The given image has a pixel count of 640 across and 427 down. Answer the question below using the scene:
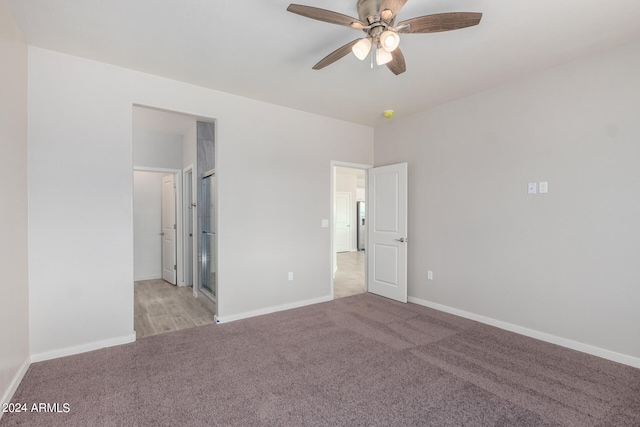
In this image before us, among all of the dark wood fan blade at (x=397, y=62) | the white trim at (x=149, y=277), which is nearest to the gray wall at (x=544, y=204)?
the dark wood fan blade at (x=397, y=62)

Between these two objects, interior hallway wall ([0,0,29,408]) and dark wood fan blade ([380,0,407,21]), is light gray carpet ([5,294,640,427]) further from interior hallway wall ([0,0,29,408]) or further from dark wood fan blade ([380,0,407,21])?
dark wood fan blade ([380,0,407,21])

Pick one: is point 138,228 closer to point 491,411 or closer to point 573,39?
point 491,411

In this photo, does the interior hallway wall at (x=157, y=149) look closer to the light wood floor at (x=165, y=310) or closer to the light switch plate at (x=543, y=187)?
the light wood floor at (x=165, y=310)

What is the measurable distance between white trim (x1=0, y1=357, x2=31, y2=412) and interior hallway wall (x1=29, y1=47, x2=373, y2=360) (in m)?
0.15

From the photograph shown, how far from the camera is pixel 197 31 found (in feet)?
7.57

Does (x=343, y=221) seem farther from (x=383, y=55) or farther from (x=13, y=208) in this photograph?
(x=13, y=208)

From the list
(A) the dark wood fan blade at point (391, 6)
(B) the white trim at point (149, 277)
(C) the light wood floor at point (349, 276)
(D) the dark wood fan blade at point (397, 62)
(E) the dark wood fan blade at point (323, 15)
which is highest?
(A) the dark wood fan blade at point (391, 6)

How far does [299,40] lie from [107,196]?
7.51 feet

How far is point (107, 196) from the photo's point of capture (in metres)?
2.84

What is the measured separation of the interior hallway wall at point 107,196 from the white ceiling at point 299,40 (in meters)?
0.26

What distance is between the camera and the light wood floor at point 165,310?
3.40 meters

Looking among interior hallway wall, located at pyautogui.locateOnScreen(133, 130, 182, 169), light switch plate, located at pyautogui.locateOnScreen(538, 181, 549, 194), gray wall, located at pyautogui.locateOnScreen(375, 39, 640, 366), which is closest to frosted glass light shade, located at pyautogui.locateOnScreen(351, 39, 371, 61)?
gray wall, located at pyautogui.locateOnScreen(375, 39, 640, 366)

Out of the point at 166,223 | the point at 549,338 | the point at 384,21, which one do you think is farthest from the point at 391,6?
the point at 166,223

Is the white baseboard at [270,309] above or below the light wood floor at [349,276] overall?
above
